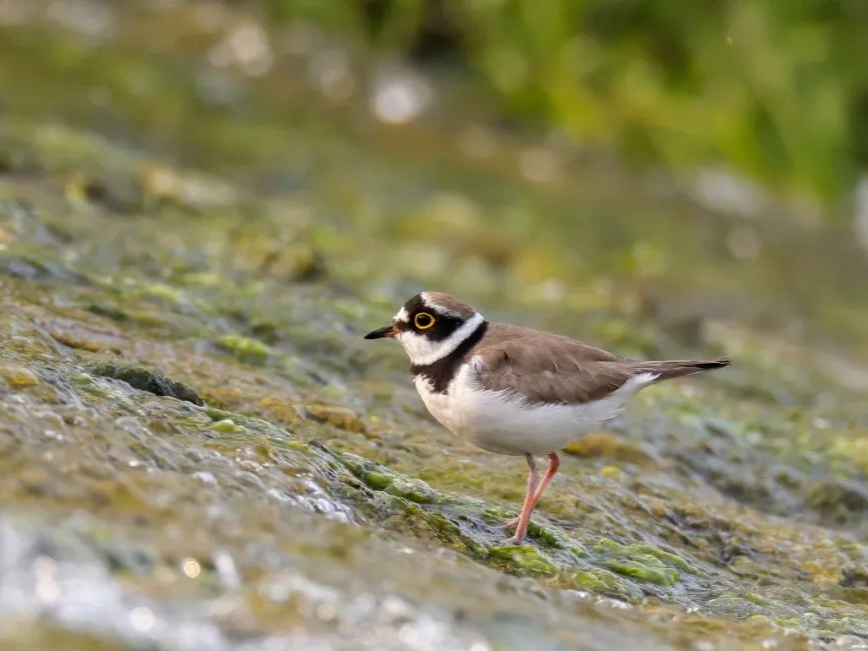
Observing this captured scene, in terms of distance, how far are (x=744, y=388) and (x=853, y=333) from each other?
3455mm

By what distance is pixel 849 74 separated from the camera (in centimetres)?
1623

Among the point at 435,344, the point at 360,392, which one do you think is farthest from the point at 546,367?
the point at 360,392

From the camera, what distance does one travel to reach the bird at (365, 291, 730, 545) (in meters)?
6.27

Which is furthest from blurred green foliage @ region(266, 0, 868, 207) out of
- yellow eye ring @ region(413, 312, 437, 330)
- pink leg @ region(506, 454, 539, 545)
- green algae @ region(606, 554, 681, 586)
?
green algae @ region(606, 554, 681, 586)

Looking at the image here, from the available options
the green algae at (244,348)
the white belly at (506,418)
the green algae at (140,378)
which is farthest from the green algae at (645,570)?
the green algae at (244,348)

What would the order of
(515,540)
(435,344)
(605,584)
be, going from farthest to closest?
1. (435,344)
2. (515,540)
3. (605,584)

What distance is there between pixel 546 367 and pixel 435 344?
22.1 inches

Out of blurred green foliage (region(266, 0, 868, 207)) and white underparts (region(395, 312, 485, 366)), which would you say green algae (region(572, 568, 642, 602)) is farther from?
blurred green foliage (region(266, 0, 868, 207))

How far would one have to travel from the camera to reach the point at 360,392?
810 centimetres

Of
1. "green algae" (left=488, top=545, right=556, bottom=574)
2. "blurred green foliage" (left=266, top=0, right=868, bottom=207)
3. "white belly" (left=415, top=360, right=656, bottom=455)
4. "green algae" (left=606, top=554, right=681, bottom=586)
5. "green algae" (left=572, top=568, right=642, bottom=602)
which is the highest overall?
"blurred green foliage" (left=266, top=0, right=868, bottom=207)

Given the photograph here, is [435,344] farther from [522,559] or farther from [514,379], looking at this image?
[522,559]

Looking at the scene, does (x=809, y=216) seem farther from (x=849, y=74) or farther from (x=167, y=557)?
(x=167, y=557)

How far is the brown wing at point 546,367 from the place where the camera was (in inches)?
250

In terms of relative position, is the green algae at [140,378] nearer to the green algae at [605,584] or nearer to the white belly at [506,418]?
the white belly at [506,418]
